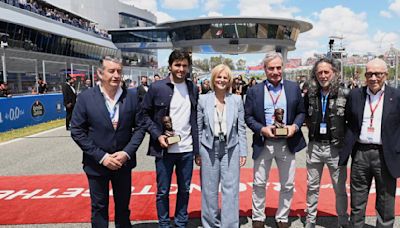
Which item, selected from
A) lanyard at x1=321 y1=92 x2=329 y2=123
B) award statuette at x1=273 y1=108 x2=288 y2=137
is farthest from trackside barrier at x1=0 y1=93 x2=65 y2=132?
lanyard at x1=321 y1=92 x2=329 y2=123

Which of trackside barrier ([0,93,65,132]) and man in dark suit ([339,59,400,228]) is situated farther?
trackside barrier ([0,93,65,132])

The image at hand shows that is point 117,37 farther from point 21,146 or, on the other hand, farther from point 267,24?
point 21,146

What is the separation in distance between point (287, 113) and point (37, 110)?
13.1 meters

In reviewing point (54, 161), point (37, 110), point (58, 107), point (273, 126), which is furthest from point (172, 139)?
point (58, 107)

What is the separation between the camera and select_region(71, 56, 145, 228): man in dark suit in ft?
10.1

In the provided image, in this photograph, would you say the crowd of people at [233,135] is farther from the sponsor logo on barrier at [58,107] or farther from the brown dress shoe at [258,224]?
the sponsor logo on barrier at [58,107]

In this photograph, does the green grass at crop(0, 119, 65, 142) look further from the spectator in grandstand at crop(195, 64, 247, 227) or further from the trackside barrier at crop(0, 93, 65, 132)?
the spectator in grandstand at crop(195, 64, 247, 227)

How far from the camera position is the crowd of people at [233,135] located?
10.4ft

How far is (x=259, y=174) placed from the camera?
12.4ft

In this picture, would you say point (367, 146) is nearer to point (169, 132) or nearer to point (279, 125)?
point (279, 125)

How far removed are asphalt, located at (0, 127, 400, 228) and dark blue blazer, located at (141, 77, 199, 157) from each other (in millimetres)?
1059

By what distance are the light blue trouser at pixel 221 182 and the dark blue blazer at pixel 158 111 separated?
194mm

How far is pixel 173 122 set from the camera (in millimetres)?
3547

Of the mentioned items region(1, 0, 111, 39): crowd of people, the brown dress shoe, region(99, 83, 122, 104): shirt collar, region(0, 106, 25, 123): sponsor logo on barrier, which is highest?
region(1, 0, 111, 39): crowd of people
